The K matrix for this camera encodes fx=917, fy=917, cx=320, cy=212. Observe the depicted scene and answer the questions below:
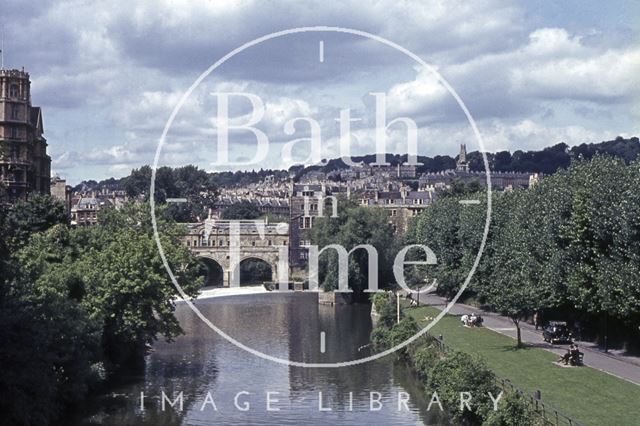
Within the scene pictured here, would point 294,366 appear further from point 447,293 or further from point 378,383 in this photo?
point 447,293

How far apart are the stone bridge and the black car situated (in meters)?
61.0

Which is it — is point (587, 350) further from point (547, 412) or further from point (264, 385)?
point (547, 412)

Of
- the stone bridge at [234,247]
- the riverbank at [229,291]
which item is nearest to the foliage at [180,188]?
the stone bridge at [234,247]

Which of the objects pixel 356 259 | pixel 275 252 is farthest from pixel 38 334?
pixel 275 252

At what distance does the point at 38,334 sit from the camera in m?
29.2

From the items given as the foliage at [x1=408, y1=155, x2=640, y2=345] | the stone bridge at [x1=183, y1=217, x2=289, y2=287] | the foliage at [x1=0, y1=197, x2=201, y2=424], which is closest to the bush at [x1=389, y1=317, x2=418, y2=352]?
the foliage at [x1=408, y1=155, x2=640, y2=345]

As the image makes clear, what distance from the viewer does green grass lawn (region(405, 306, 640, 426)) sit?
1153 inches

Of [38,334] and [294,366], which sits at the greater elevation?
[38,334]

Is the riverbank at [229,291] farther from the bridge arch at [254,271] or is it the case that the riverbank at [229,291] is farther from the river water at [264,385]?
the river water at [264,385]

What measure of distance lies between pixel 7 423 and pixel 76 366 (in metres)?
6.81

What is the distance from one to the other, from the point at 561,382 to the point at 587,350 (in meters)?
9.96

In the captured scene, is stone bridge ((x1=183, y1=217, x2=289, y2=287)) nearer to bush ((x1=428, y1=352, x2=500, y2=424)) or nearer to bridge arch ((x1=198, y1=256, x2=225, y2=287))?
bridge arch ((x1=198, y1=256, x2=225, y2=287))

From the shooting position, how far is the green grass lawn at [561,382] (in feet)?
96.1

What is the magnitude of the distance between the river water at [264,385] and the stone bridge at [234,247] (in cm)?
4251
